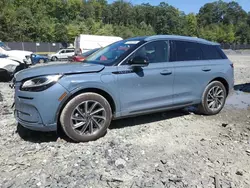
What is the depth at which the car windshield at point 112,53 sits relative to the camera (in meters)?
4.41

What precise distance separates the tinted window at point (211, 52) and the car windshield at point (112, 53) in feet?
5.63

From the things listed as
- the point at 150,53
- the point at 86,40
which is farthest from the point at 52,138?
the point at 86,40

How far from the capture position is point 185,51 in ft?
16.7

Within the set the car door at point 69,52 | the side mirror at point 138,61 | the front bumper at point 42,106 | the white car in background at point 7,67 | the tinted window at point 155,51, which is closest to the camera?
the front bumper at point 42,106

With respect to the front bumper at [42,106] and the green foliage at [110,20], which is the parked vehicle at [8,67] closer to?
the front bumper at [42,106]

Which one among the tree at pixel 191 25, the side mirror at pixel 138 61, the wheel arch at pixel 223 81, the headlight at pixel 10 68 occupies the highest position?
the tree at pixel 191 25

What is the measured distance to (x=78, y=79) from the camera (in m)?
3.79

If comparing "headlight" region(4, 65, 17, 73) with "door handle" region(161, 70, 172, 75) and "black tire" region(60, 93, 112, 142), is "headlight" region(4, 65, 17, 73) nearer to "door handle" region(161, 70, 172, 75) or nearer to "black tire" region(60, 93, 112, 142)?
"black tire" region(60, 93, 112, 142)

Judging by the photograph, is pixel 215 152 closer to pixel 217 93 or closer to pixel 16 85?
pixel 217 93

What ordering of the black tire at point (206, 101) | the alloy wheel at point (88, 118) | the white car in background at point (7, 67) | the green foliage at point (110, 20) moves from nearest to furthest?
the alloy wheel at point (88, 118) < the black tire at point (206, 101) < the white car in background at point (7, 67) < the green foliage at point (110, 20)

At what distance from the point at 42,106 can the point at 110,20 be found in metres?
119

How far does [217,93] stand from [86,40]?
17694mm

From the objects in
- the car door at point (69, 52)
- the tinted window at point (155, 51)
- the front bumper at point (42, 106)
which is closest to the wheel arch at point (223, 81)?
the tinted window at point (155, 51)

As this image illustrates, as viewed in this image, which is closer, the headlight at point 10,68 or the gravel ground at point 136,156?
the gravel ground at point 136,156
